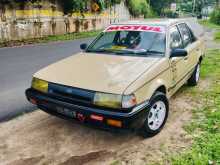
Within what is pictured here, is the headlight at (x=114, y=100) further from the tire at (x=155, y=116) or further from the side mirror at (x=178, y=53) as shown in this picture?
the side mirror at (x=178, y=53)

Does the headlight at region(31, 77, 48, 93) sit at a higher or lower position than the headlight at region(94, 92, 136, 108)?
higher

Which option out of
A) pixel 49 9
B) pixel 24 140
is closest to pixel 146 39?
pixel 24 140

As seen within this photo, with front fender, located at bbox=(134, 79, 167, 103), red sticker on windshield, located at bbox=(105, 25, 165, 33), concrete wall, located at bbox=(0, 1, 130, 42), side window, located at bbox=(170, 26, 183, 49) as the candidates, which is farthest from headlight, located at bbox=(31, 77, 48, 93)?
concrete wall, located at bbox=(0, 1, 130, 42)

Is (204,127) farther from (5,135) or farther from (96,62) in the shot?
(5,135)

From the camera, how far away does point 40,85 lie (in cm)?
416

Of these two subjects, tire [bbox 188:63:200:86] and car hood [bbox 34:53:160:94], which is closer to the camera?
car hood [bbox 34:53:160:94]

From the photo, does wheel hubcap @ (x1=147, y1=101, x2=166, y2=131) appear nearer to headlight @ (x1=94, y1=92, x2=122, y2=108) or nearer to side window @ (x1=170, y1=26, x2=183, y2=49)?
headlight @ (x1=94, y1=92, x2=122, y2=108)

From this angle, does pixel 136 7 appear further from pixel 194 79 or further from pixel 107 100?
pixel 107 100

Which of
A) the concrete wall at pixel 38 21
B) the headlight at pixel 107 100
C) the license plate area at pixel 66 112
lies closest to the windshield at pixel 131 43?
the headlight at pixel 107 100

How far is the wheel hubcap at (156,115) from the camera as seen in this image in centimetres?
414

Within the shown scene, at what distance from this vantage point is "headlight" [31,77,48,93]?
408 cm

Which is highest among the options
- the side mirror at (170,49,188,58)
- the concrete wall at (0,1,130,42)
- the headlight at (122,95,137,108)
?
the concrete wall at (0,1,130,42)

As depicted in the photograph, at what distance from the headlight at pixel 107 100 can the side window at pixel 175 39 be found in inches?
70.6

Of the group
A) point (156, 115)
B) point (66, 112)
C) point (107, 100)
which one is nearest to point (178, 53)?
point (156, 115)
